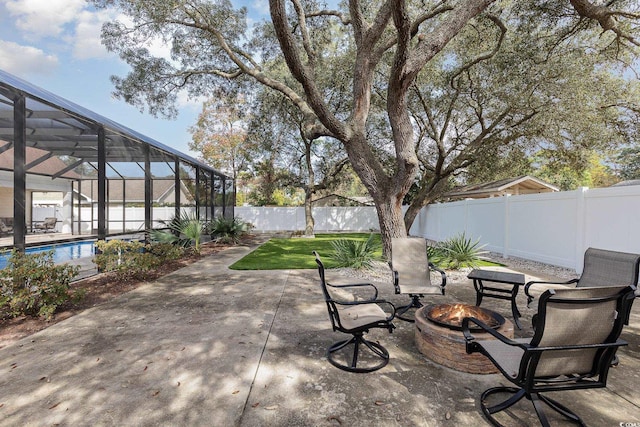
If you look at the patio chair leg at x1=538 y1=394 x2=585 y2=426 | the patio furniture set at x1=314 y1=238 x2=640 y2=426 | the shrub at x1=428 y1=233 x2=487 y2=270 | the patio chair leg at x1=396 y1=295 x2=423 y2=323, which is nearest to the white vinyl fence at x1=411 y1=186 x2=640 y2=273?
the shrub at x1=428 y1=233 x2=487 y2=270

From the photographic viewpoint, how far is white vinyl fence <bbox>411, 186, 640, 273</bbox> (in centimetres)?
570

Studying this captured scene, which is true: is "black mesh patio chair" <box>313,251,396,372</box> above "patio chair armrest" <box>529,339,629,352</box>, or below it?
below

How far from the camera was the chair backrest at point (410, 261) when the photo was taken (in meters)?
4.81

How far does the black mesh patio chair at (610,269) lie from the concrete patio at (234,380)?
2.42 feet

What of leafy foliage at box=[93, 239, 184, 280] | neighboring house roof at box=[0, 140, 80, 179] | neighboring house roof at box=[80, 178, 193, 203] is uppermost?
neighboring house roof at box=[0, 140, 80, 179]

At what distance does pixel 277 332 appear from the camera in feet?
12.1

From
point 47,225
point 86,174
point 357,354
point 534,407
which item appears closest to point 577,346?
point 534,407

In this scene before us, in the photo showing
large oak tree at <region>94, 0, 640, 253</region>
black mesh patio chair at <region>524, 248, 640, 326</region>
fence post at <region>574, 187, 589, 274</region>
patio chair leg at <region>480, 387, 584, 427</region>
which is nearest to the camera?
patio chair leg at <region>480, 387, 584, 427</region>

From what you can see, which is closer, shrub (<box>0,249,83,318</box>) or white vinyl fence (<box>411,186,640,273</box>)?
shrub (<box>0,249,83,318</box>)

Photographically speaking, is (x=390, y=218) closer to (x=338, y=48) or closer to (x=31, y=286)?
(x=31, y=286)

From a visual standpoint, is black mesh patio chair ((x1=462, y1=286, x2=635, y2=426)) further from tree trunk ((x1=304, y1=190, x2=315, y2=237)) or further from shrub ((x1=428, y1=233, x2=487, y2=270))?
tree trunk ((x1=304, y1=190, x2=315, y2=237))

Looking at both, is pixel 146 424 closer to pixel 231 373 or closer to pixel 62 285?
pixel 231 373

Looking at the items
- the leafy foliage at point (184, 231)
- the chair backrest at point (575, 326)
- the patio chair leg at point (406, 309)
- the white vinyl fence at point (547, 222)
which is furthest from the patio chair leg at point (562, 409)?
the leafy foliage at point (184, 231)

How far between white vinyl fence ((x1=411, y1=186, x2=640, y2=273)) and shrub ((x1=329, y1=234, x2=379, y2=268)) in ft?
13.7
